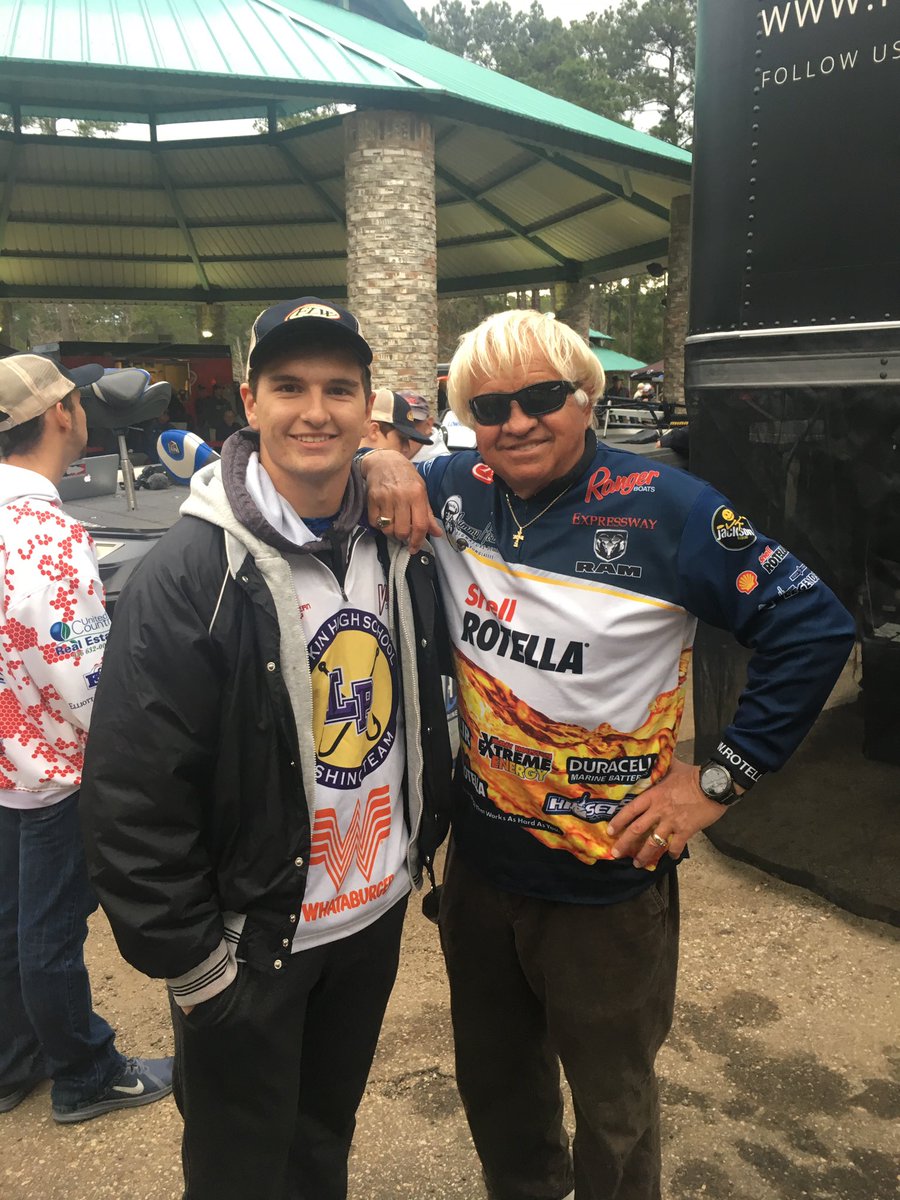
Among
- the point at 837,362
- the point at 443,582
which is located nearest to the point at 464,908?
the point at 443,582

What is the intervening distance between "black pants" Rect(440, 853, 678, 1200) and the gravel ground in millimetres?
432

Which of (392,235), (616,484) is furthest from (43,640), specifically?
(392,235)

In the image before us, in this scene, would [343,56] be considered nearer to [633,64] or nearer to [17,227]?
[17,227]

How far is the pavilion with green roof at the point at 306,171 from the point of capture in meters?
11.0

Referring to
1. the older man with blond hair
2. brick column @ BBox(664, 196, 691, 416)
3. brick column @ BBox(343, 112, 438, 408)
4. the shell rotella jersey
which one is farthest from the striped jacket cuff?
brick column @ BBox(664, 196, 691, 416)

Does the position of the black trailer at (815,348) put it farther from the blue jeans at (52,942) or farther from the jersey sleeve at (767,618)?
the blue jeans at (52,942)

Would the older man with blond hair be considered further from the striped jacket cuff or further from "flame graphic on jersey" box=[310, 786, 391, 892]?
the striped jacket cuff

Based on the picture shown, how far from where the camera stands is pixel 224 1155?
1751mm

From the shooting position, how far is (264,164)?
2017 cm

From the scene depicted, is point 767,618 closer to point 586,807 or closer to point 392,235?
point 586,807

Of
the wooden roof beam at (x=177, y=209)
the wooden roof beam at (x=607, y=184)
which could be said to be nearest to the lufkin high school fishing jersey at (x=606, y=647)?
the wooden roof beam at (x=607, y=184)

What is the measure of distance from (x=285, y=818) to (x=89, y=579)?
1052mm

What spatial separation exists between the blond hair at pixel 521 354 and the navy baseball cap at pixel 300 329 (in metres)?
0.25

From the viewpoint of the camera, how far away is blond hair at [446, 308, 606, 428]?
6.07ft
